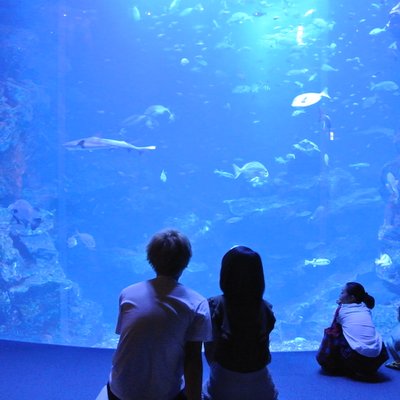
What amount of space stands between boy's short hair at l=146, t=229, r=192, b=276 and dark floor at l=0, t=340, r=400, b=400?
1.70 m

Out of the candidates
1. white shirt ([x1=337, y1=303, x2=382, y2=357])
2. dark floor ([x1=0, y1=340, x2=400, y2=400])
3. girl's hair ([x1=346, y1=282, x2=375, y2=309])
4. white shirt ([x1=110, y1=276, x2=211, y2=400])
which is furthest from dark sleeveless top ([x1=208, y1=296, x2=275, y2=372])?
girl's hair ([x1=346, y1=282, x2=375, y2=309])

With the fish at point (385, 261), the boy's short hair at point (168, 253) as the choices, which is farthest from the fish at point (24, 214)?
the fish at point (385, 261)

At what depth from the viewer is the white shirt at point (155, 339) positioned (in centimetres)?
170

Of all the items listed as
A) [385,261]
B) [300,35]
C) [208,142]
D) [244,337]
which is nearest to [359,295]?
[244,337]

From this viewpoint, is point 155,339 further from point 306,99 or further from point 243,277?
point 306,99

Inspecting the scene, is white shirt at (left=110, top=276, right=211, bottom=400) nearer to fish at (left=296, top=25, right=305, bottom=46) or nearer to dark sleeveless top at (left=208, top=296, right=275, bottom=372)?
dark sleeveless top at (left=208, top=296, right=275, bottom=372)

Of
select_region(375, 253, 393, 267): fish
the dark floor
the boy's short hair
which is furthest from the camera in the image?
select_region(375, 253, 393, 267): fish

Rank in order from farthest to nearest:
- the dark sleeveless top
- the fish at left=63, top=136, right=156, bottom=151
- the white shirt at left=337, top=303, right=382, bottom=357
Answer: the fish at left=63, top=136, right=156, bottom=151
the white shirt at left=337, top=303, right=382, bottom=357
the dark sleeveless top

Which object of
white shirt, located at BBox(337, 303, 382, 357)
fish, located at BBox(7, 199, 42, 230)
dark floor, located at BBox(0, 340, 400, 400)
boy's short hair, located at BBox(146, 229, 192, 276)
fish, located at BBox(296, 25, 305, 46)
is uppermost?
fish, located at BBox(296, 25, 305, 46)

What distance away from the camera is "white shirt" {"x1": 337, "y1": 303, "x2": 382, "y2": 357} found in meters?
3.18

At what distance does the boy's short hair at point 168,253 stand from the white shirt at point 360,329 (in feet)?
6.57

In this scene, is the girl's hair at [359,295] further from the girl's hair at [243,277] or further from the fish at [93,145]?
the fish at [93,145]

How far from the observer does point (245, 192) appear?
19094 millimetres

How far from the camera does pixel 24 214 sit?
926cm
